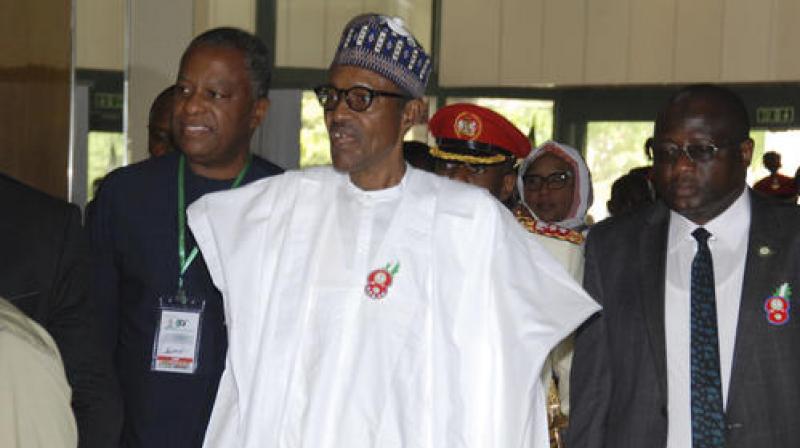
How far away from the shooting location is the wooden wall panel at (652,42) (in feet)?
36.3

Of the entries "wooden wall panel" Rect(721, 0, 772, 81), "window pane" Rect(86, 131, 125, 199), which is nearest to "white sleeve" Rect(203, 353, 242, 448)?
"window pane" Rect(86, 131, 125, 199)

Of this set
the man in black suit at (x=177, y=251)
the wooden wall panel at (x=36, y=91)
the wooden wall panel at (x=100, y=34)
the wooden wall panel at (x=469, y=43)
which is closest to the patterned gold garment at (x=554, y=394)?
the man in black suit at (x=177, y=251)

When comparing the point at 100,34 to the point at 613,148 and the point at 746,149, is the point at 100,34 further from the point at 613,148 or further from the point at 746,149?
the point at 746,149

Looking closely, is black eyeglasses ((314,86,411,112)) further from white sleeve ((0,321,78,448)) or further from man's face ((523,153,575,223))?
man's face ((523,153,575,223))

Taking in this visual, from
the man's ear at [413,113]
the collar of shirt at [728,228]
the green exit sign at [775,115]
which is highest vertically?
the green exit sign at [775,115]

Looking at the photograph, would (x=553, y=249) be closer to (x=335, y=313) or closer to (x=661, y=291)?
(x=661, y=291)

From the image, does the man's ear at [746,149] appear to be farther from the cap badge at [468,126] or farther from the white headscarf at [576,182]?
the white headscarf at [576,182]

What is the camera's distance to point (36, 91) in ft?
19.1

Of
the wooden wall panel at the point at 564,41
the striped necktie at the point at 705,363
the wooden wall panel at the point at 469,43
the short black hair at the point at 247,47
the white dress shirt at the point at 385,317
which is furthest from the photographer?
the wooden wall panel at the point at 469,43

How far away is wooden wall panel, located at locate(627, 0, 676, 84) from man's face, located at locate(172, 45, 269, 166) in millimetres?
7553

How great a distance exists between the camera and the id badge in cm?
376

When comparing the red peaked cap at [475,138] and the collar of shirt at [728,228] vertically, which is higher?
the red peaked cap at [475,138]

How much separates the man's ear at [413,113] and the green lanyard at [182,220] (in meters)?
0.77

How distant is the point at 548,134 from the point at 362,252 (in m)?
8.62
